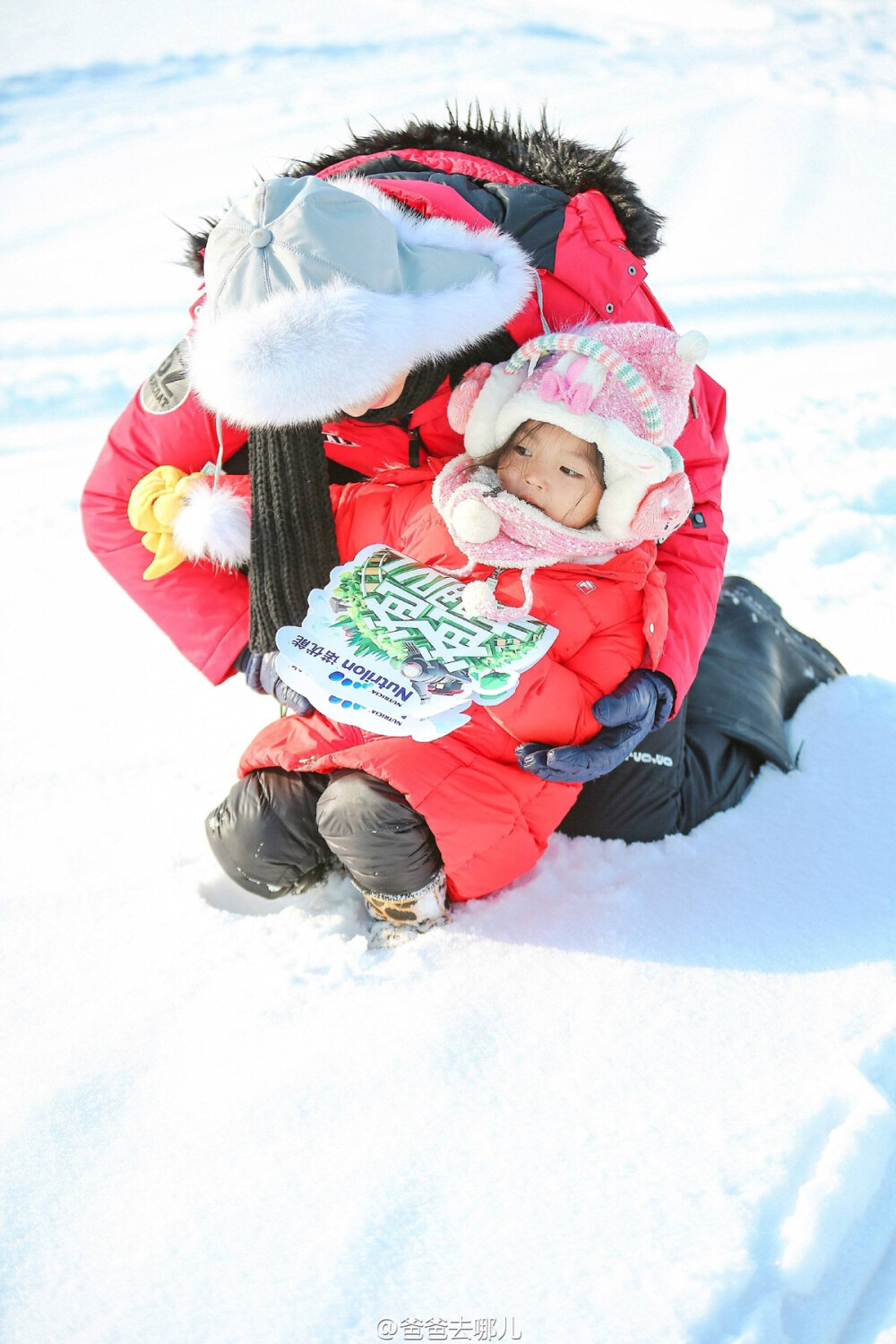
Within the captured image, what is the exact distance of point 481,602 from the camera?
1.37 m

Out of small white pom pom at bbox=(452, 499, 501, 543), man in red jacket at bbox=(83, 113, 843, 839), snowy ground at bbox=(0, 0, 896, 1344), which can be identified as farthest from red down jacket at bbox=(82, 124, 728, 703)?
snowy ground at bbox=(0, 0, 896, 1344)

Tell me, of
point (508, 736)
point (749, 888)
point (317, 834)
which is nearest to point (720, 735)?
point (749, 888)

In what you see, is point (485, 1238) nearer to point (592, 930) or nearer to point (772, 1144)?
point (772, 1144)

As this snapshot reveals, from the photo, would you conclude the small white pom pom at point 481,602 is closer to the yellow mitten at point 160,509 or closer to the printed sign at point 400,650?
the printed sign at point 400,650

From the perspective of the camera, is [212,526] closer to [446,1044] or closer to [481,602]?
[481,602]

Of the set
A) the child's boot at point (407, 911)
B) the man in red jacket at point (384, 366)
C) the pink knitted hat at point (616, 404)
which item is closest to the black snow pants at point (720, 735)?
the man in red jacket at point (384, 366)

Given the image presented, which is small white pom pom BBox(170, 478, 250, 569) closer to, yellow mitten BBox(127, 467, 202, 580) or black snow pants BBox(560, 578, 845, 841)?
yellow mitten BBox(127, 467, 202, 580)

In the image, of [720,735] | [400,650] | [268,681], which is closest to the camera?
[400,650]

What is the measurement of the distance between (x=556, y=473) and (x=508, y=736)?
36 centimetres

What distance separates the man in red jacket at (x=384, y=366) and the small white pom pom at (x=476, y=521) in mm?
180

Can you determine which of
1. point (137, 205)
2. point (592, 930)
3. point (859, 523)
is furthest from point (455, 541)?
point (137, 205)

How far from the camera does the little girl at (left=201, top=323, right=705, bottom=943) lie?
1319 mm

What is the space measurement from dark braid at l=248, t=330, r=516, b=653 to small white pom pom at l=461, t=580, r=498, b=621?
226mm

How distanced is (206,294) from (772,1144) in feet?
3.89
